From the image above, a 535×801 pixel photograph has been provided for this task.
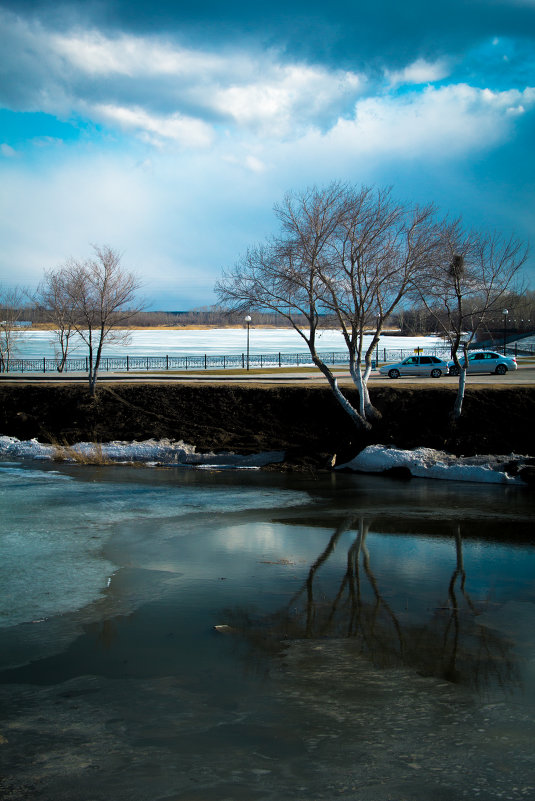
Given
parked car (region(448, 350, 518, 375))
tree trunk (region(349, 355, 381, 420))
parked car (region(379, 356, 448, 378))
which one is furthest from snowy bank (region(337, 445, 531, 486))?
parked car (region(448, 350, 518, 375))

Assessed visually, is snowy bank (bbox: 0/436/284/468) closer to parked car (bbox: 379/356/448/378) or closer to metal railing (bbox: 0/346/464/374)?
parked car (bbox: 379/356/448/378)

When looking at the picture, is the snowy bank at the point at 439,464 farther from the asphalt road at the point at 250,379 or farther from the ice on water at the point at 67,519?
the asphalt road at the point at 250,379

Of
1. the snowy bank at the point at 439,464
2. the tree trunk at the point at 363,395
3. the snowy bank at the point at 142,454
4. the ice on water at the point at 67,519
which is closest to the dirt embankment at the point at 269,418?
the tree trunk at the point at 363,395

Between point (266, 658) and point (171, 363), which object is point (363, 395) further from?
point (171, 363)

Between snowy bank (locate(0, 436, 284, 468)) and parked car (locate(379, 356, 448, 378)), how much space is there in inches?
758

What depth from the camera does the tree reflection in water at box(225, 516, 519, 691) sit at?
8945 millimetres

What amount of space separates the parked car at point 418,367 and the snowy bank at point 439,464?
18844mm

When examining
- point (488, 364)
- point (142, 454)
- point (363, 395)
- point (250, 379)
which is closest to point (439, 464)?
point (363, 395)

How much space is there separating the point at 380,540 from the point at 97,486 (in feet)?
33.6

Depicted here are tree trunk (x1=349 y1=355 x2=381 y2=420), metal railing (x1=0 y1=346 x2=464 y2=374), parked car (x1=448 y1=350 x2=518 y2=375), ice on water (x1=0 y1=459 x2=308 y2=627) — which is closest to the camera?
ice on water (x1=0 y1=459 x2=308 y2=627)

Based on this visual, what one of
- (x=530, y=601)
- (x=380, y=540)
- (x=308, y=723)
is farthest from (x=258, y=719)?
(x=380, y=540)

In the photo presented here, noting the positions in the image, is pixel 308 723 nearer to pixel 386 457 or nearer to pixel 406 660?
pixel 406 660

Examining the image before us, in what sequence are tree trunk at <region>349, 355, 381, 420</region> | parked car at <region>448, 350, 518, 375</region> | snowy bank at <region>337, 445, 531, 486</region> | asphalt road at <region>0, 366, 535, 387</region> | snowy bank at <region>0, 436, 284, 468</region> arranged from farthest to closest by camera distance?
1. parked car at <region>448, 350, 518, 375</region>
2. asphalt road at <region>0, 366, 535, 387</region>
3. tree trunk at <region>349, 355, 381, 420</region>
4. snowy bank at <region>0, 436, 284, 468</region>
5. snowy bank at <region>337, 445, 531, 486</region>

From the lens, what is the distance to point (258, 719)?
7.51 m
